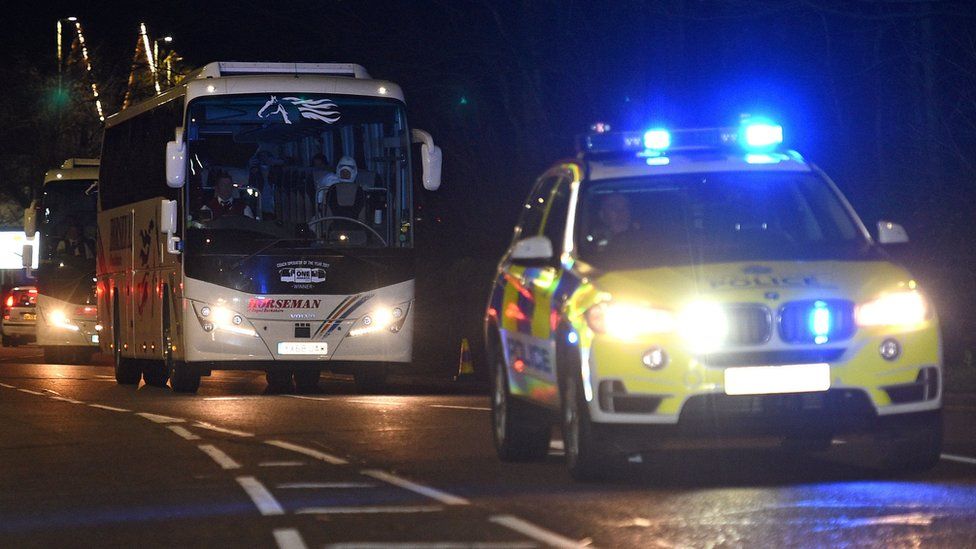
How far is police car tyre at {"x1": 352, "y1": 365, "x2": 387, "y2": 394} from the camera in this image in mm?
25133

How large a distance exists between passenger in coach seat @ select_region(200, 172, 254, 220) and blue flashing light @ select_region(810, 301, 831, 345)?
43.5 ft

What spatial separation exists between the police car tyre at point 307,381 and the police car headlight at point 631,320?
15.0 meters

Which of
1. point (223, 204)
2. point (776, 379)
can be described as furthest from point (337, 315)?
point (776, 379)

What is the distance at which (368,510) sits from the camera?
1105 centimetres

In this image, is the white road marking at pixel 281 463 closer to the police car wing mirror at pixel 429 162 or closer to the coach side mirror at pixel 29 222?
the police car wing mirror at pixel 429 162

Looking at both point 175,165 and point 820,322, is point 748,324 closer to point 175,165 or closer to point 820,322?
point 820,322

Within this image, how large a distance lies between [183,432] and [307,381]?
10.0 m

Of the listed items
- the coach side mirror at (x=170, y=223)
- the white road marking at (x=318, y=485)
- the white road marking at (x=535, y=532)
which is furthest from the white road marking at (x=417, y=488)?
the coach side mirror at (x=170, y=223)

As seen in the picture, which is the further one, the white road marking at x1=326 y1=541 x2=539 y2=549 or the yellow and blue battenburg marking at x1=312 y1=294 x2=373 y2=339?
the yellow and blue battenburg marking at x1=312 y1=294 x2=373 y2=339

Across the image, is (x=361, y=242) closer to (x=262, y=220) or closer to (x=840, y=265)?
(x=262, y=220)

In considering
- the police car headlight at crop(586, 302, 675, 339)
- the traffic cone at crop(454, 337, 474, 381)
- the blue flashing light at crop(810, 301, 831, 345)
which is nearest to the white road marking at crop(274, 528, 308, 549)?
the police car headlight at crop(586, 302, 675, 339)

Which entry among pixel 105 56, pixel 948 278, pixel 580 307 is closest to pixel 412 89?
pixel 948 278

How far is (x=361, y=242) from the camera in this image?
80.4ft

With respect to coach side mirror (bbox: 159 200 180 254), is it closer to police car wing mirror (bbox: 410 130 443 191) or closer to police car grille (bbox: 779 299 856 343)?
police car wing mirror (bbox: 410 130 443 191)
